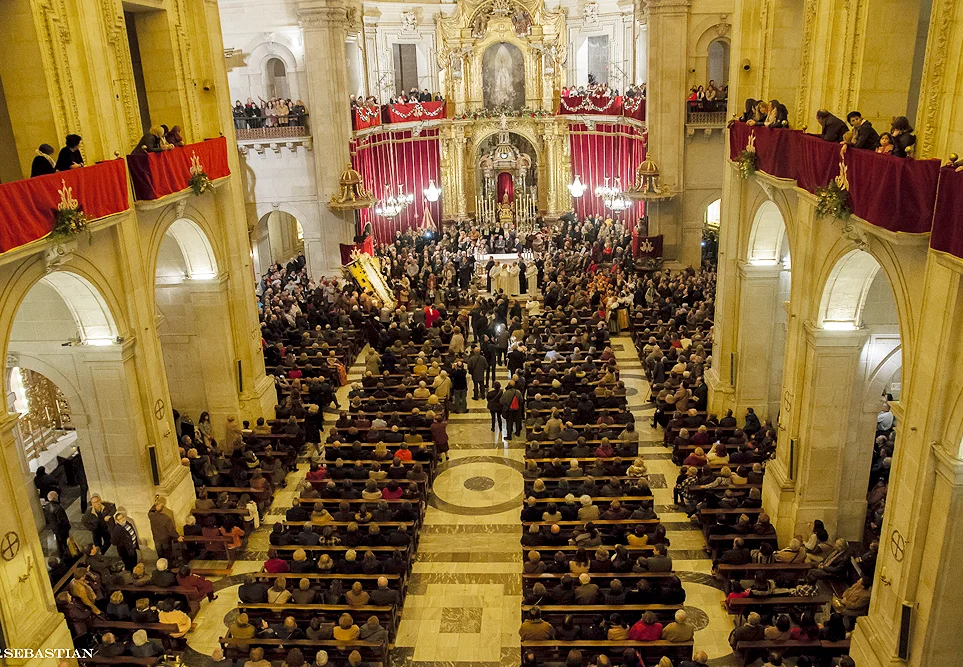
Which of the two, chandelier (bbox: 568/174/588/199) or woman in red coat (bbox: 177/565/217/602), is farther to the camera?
chandelier (bbox: 568/174/588/199)

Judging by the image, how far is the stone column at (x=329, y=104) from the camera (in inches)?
1065

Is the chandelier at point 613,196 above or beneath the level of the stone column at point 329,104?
beneath

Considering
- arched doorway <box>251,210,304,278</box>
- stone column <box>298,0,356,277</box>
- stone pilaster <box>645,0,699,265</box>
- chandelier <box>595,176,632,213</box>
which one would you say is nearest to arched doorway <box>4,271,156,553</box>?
stone column <box>298,0,356,277</box>

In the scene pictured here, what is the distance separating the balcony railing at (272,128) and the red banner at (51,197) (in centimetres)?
1494

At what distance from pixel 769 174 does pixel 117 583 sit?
12887mm

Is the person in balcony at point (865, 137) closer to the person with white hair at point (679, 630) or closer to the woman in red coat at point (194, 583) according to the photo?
the person with white hair at point (679, 630)

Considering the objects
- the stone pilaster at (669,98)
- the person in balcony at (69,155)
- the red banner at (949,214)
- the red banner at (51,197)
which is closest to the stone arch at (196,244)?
the red banner at (51,197)

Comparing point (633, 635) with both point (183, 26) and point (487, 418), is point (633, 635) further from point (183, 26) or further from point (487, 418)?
point (183, 26)

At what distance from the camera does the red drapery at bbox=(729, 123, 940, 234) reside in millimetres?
9023

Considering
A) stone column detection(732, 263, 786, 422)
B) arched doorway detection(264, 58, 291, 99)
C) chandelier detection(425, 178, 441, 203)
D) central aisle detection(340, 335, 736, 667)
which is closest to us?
central aisle detection(340, 335, 736, 667)

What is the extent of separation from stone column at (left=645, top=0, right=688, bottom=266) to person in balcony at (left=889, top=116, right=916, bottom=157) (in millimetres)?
18629

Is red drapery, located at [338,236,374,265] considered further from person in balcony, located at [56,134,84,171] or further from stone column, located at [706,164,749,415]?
person in balcony, located at [56,134,84,171]

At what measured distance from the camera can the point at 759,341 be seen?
56.8 feet

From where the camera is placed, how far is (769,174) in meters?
14.2
